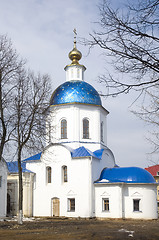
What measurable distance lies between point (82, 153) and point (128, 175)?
3.77 metres

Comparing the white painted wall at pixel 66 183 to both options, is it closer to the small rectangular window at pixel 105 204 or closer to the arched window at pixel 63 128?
the small rectangular window at pixel 105 204

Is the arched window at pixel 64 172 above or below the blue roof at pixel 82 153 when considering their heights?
below

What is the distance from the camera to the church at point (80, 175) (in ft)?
71.6

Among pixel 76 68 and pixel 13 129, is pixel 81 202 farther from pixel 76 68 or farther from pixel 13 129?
pixel 76 68

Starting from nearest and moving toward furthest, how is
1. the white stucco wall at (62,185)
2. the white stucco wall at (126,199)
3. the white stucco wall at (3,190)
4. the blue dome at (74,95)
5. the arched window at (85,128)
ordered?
the white stucco wall at (126,199) < the white stucco wall at (3,190) < the white stucco wall at (62,185) < the arched window at (85,128) < the blue dome at (74,95)

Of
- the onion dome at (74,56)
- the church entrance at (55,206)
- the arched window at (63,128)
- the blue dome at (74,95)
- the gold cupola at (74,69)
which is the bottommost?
the church entrance at (55,206)

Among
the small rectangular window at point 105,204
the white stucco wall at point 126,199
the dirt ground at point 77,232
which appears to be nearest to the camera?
the dirt ground at point 77,232

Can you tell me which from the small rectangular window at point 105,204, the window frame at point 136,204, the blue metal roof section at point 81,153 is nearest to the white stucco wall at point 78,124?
the blue metal roof section at point 81,153

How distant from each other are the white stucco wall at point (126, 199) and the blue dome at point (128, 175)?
470mm

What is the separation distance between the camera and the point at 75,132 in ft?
79.6

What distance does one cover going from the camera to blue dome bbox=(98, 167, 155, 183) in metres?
22.4

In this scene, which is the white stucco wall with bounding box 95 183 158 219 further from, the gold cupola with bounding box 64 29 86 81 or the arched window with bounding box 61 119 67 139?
the gold cupola with bounding box 64 29 86 81

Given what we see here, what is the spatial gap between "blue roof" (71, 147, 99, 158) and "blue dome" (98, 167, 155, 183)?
1.75m

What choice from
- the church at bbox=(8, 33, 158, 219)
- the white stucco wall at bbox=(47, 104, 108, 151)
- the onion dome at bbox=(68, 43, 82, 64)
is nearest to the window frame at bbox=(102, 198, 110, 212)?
the church at bbox=(8, 33, 158, 219)
